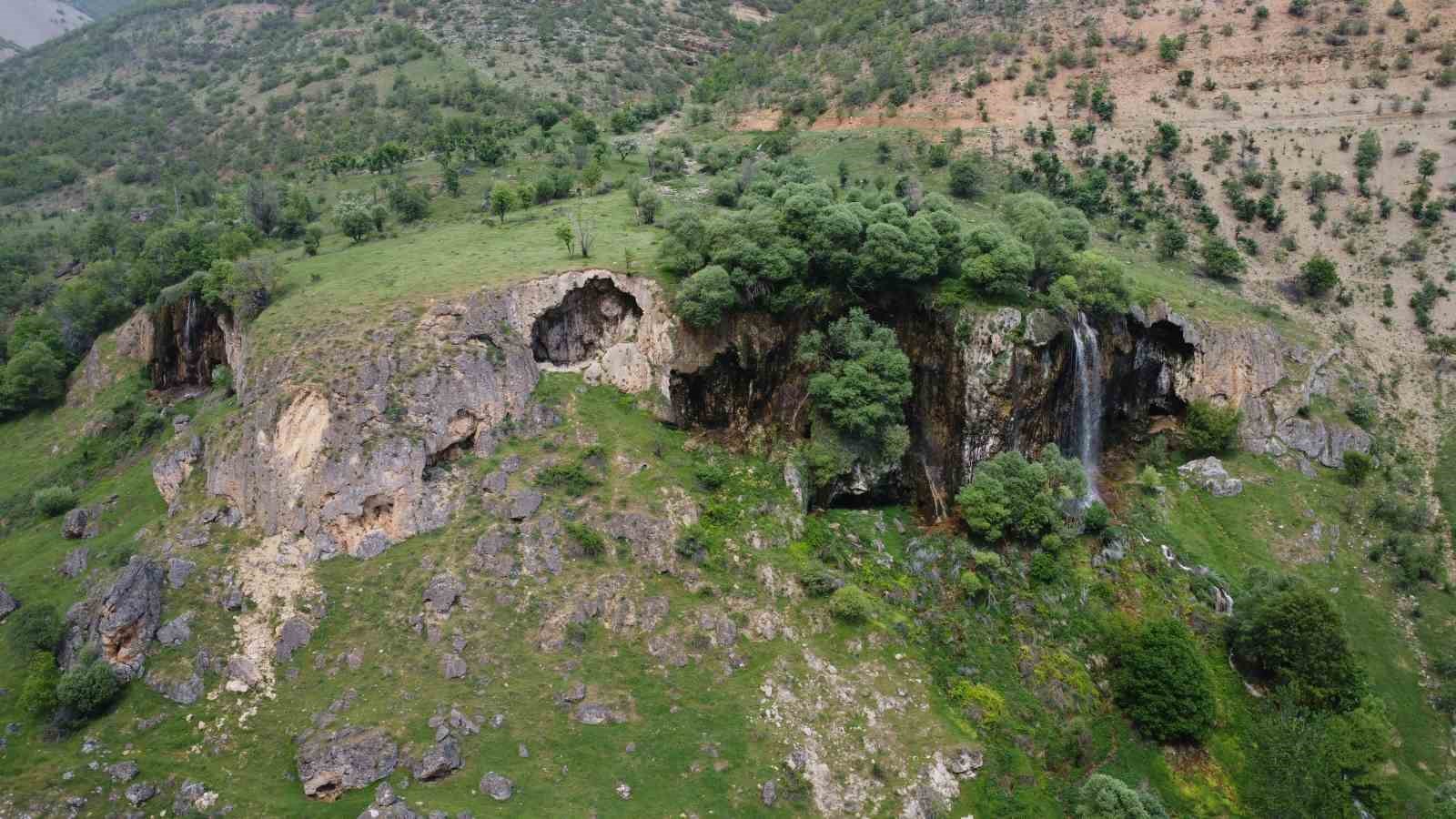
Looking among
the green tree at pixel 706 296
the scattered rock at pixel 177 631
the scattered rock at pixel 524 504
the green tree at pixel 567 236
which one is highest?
the green tree at pixel 567 236

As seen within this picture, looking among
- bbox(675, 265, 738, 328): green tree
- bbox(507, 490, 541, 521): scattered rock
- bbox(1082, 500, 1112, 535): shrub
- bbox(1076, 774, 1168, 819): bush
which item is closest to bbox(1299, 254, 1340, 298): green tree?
bbox(1082, 500, 1112, 535): shrub

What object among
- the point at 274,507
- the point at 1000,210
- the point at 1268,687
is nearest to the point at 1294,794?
the point at 1268,687

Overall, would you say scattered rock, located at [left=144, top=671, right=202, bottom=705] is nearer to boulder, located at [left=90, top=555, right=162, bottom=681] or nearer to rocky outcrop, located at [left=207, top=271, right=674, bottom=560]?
boulder, located at [left=90, top=555, right=162, bottom=681]

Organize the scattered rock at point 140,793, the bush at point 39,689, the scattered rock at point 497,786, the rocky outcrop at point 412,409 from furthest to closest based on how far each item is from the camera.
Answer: the rocky outcrop at point 412,409 → the bush at point 39,689 → the scattered rock at point 497,786 → the scattered rock at point 140,793

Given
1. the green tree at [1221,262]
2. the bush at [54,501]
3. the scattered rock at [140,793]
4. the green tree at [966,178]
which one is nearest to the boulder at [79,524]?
the bush at [54,501]

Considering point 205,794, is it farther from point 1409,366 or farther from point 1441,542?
point 1409,366

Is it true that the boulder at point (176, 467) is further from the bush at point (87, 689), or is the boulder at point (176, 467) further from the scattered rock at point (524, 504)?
the scattered rock at point (524, 504)
